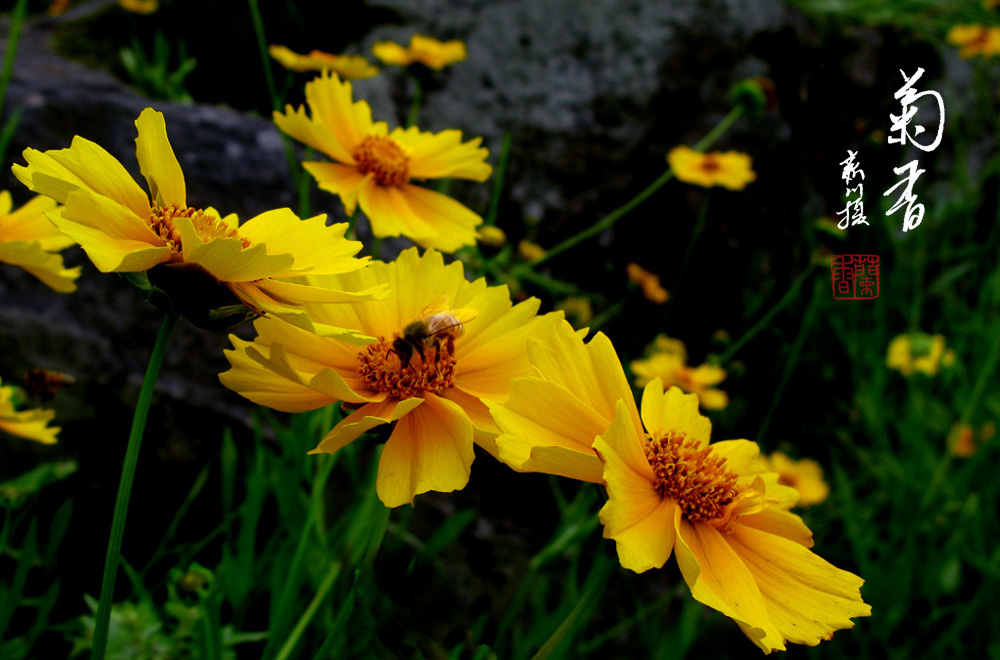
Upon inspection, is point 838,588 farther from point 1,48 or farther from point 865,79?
point 865,79

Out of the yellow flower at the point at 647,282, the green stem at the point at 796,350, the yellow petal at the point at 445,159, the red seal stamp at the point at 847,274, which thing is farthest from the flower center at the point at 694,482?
the yellow flower at the point at 647,282

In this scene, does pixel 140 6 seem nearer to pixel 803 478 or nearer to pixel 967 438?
pixel 803 478

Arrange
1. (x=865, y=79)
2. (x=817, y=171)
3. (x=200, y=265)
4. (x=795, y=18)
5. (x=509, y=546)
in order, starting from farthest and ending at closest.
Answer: (x=865, y=79)
(x=795, y=18)
(x=817, y=171)
(x=509, y=546)
(x=200, y=265)

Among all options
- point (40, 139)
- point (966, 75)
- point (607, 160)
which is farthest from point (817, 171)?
point (966, 75)

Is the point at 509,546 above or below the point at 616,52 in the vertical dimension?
below

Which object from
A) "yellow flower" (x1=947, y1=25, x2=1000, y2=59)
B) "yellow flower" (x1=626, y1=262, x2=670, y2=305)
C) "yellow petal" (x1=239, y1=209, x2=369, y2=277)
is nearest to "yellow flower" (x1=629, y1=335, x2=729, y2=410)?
"yellow flower" (x1=626, y1=262, x2=670, y2=305)

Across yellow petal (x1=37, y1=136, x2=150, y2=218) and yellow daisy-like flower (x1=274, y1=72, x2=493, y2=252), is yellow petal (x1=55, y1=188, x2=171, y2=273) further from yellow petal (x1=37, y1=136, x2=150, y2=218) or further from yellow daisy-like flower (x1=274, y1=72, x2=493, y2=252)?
yellow daisy-like flower (x1=274, y1=72, x2=493, y2=252)

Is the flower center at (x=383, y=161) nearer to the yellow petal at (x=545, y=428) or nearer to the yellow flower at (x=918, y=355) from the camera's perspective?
the yellow petal at (x=545, y=428)
